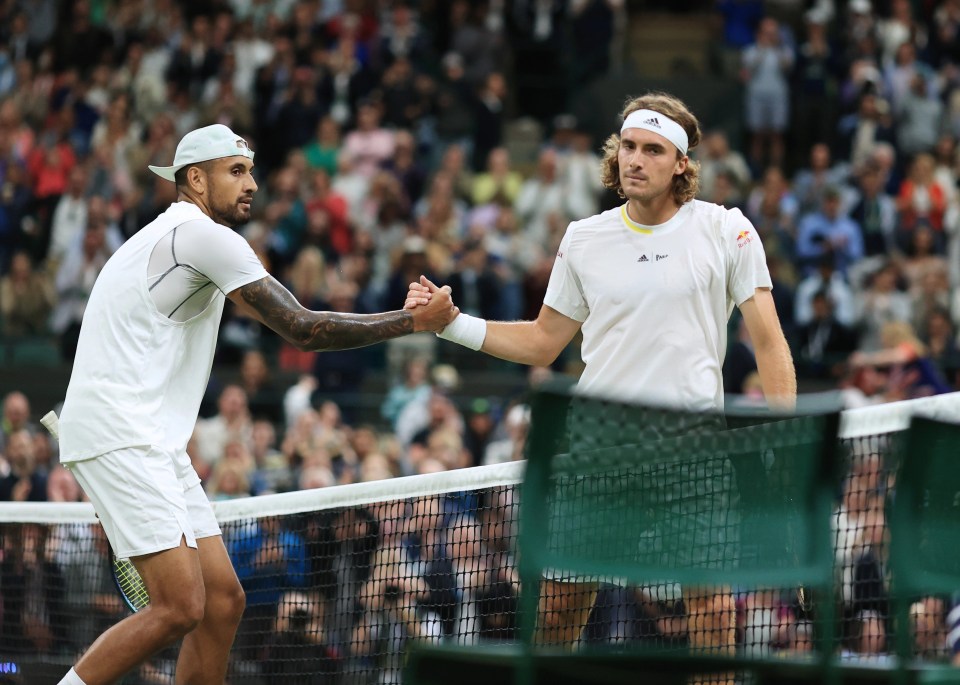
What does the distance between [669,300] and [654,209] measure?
427 mm

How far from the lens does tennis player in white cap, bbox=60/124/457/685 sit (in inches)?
241

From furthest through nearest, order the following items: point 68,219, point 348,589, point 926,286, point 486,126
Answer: point 486,126 < point 68,219 < point 926,286 < point 348,589

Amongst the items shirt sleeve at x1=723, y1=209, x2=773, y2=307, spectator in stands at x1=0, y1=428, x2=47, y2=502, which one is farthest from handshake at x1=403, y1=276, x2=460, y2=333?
spectator in stands at x1=0, y1=428, x2=47, y2=502

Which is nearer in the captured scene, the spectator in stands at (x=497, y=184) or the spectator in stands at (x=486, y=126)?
the spectator in stands at (x=497, y=184)

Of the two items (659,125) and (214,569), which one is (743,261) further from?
(214,569)

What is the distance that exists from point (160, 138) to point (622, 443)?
50.4ft

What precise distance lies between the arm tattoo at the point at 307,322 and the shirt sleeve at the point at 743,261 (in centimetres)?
137

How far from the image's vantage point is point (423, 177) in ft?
59.8

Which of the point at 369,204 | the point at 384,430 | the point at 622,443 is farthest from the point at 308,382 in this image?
the point at 622,443

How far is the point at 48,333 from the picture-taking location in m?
17.5

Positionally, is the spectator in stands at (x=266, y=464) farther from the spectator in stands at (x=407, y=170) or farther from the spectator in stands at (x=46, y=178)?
the spectator in stands at (x=46, y=178)

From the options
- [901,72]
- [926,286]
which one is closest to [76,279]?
[926,286]

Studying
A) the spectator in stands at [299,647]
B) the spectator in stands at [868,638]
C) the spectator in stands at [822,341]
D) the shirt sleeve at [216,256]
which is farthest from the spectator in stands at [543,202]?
the shirt sleeve at [216,256]

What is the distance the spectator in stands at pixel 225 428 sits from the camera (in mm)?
13828
